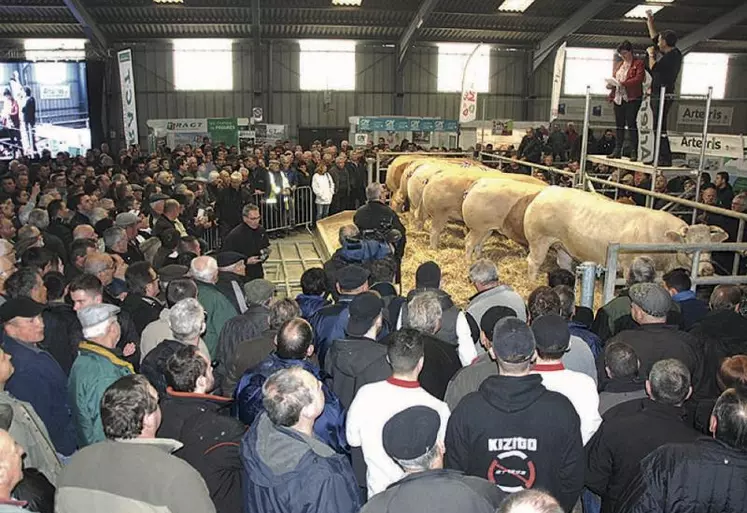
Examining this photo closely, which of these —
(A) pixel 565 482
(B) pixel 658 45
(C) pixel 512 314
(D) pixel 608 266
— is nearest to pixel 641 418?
(A) pixel 565 482

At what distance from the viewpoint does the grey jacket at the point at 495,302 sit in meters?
5.14

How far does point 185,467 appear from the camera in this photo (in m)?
2.72

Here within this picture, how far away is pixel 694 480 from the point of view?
2822 mm

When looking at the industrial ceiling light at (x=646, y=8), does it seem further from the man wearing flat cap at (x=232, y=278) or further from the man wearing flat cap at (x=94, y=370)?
the man wearing flat cap at (x=94, y=370)

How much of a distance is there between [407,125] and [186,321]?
682 inches

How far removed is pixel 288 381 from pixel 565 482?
144 cm

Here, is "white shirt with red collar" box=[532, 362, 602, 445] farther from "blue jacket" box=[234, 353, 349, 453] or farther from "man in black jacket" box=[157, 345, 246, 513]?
"man in black jacket" box=[157, 345, 246, 513]

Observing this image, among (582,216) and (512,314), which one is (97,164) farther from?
(512,314)

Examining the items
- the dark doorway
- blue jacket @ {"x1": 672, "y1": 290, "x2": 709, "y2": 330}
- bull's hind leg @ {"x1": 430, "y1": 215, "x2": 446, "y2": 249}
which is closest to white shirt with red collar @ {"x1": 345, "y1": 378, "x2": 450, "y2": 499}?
blue jacket @ {"x1": 672, "y1": 290, "x2": 709, "y2": 330}

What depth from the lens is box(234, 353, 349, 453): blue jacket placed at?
3.55 metres

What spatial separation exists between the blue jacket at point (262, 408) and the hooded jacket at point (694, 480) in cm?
150

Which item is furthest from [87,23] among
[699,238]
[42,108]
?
[699,238]

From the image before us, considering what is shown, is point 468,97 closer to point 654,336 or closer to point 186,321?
point 654,336

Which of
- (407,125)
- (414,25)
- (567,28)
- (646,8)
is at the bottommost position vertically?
(407,125)
